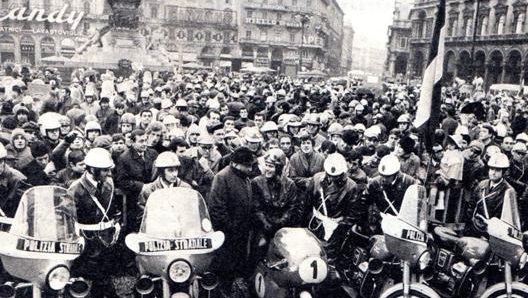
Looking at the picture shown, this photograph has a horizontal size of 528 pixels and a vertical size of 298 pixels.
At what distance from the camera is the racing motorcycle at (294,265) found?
4840mm

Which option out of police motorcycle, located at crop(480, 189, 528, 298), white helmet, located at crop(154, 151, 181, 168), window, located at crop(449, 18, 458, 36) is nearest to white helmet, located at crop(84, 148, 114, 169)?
white helmet, located at crop(154, 151, 181, 168)

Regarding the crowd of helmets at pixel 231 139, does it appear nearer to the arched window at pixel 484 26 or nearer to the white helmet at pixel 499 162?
the white helmet at pixel 499 162

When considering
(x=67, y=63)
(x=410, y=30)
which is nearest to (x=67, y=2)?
(x=67, y=63)

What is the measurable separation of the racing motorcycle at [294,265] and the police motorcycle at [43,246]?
71.1 inches

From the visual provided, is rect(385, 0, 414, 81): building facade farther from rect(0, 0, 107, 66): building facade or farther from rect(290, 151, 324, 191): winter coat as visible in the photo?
rect(290, 151, 324, 191): winter coat

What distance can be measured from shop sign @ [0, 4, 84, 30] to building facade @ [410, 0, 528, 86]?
133 feet

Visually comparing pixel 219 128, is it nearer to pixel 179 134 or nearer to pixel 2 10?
pixel 179 134

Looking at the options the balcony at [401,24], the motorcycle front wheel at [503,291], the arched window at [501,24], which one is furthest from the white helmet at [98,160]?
the balcony at [401,24]

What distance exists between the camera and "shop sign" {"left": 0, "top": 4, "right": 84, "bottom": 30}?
193 ft

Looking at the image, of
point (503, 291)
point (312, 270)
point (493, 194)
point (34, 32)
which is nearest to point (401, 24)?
point (34, 32)

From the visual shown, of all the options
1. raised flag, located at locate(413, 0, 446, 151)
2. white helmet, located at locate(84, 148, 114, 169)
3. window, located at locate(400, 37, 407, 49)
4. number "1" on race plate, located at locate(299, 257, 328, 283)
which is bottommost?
number "1" on race plate, located at locate(299, 257, 328, 283)

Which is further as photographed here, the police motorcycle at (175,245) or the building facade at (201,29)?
the building facade at (201,29)

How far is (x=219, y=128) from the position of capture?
30.8 feet

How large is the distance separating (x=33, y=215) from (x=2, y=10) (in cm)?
6827
